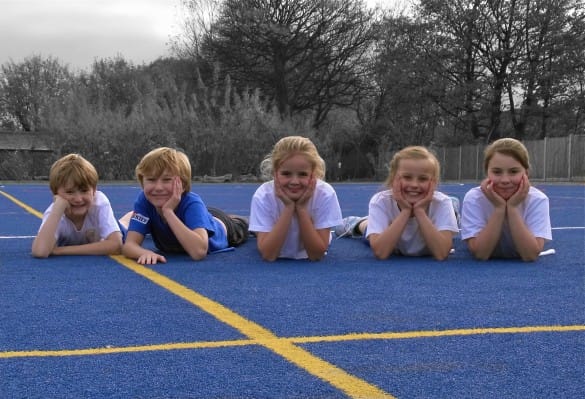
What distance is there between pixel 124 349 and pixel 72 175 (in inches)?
107

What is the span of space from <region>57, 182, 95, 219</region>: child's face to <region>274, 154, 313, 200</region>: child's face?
1394 mm

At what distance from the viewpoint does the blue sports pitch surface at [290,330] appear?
7.59 feet

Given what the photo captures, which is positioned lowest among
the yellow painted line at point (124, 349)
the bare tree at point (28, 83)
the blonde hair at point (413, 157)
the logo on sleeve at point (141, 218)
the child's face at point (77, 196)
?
the yellow painted line at point (124, 349)

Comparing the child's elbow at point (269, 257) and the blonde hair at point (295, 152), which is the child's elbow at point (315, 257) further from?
the blonde hair at point (295, 152)

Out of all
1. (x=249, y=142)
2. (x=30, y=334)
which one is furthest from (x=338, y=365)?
(x=249, y=142)

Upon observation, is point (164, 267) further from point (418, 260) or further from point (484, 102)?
point (484, 102)

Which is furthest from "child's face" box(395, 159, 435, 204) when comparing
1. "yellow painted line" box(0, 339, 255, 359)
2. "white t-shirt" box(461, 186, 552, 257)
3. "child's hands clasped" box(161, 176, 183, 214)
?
"yellow painted line" box(0, 339, 255, 359)

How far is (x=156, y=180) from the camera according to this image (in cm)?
509

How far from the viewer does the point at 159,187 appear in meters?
5.07

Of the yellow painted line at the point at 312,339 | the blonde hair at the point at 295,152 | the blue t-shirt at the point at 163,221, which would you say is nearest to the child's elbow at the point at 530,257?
the blonde hair at the point at 295,152

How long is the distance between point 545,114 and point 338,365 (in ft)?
117

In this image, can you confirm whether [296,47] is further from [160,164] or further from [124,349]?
[124,349]

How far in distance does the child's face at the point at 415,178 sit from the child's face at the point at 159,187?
1.65m

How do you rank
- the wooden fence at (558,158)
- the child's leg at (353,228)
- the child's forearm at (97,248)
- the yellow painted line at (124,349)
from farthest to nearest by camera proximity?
the wooden fence at (558,158)
the child's leg at (353,228)
the child's forearm at (97,248)
the yellow painted line at (124,349)
